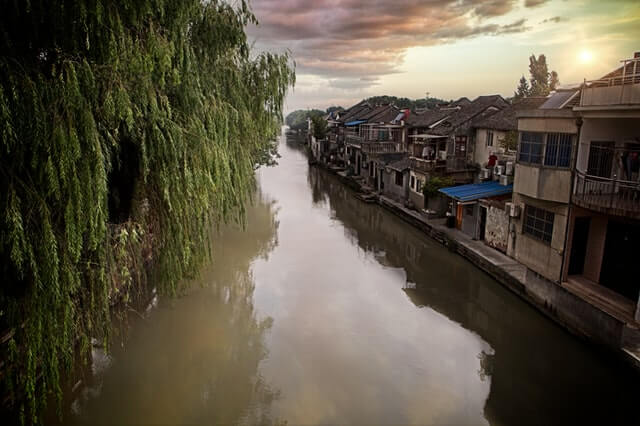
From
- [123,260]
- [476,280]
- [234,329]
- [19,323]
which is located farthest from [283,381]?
[476,280]

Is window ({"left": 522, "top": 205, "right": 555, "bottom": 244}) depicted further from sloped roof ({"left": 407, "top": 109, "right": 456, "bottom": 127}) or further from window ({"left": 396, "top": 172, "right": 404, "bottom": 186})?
sloped roof ({"left": 407, "top": 109, "right": 456, "bottom": 127})

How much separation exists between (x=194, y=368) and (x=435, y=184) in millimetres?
13830

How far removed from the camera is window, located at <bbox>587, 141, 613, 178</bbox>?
1061 cm

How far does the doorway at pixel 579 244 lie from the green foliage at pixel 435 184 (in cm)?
798

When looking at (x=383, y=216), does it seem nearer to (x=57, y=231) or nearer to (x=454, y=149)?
(x=454, y=149)

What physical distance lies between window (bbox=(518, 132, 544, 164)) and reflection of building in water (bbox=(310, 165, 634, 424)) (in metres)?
3.97

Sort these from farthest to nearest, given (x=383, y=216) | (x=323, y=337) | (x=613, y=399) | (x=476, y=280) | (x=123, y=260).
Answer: (x=383, y=216)
(x=476, y=280)
(x=323, y=337)
(x=613, y=399)
(x=123, y=260)

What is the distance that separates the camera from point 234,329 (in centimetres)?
1058

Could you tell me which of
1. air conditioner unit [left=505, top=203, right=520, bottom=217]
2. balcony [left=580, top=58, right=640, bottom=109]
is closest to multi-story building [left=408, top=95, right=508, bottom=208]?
air conditioner unit [left=505, top=203, right=520, bottom=217]

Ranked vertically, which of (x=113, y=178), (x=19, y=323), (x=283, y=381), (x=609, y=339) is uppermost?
(x=113, y=178)

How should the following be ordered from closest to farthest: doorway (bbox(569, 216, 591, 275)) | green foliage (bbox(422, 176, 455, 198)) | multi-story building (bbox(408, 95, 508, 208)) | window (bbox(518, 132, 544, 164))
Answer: doorway (bbox(569, 216, 591, 275)) → window (bbox(518, 132, 544, 164)) → green foliage (bbox(422, 176, 455, 198)) → multi-story building (bbox(408, 95, 508, 208))

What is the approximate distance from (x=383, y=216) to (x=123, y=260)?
678 inches

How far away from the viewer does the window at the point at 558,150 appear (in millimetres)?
10883

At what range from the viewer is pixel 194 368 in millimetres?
8859
